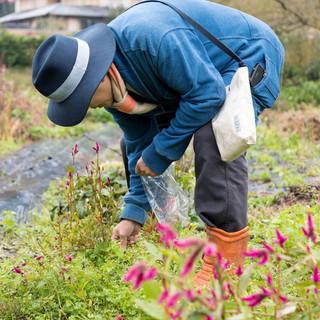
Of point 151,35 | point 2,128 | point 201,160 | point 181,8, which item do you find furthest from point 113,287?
point 2,128

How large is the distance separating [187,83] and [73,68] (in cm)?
44

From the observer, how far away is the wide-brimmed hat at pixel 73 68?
238 cm

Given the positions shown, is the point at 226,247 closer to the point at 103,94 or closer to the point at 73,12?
the point at 103,94

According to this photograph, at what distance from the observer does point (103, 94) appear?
249 cm

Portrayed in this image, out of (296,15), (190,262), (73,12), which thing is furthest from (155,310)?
(73,12)

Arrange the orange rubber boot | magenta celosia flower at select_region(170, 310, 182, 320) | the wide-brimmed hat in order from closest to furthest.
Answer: magenta celosia flower at select_region(170, 310, 182, 320)
the wide-brimmed hat
the orange rubber boot

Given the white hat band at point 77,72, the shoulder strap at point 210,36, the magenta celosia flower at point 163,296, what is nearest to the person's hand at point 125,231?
the white hat band at point 77,72

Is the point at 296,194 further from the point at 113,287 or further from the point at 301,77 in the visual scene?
the point at 301,77

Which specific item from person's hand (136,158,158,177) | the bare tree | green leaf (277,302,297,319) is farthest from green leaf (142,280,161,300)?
the bare tree

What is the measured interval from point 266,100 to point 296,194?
194 cm

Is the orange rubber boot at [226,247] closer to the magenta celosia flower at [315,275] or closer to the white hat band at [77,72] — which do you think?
the white hat band at [77,72]

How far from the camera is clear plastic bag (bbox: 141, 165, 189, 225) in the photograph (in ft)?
10.2

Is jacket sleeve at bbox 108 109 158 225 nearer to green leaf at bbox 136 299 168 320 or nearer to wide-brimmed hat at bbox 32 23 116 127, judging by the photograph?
Answer: wide-brimmed hat at bbox 32 23 116 127

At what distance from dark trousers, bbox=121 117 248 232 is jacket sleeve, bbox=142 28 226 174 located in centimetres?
7
